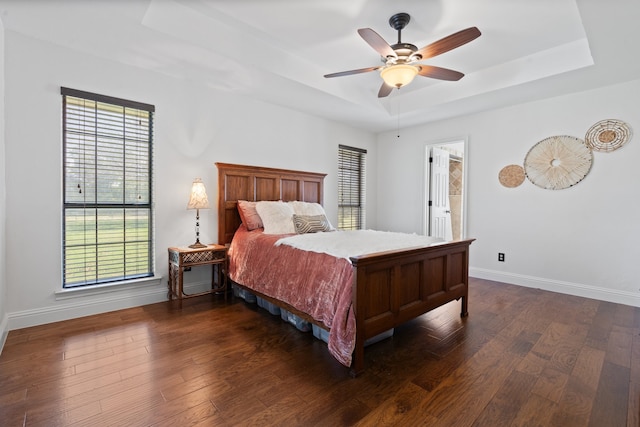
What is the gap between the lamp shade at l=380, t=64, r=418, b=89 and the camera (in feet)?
8.04

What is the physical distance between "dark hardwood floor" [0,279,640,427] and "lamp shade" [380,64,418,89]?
85.6 inches

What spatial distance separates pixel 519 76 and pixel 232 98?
133 inches

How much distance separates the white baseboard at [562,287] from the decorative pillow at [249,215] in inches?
132

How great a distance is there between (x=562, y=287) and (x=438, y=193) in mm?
2200

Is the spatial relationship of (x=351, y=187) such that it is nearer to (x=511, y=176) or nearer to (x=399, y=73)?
(x=511, y=176)

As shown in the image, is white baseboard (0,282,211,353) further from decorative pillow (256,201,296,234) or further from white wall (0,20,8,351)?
decorative pillow (256,201,296,234)

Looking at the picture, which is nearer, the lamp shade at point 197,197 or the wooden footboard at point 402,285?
the wooden footboard at point 402,285

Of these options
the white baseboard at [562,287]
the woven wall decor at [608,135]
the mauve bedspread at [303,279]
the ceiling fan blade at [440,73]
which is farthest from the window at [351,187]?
the woven wall decor at [608,135]

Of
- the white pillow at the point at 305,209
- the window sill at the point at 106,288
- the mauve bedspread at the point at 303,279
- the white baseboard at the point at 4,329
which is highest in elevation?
the white pillow at the point at 305,209

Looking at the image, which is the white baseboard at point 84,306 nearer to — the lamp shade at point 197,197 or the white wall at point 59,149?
the white wall at point 59,149

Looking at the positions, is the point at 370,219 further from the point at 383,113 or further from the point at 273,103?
the point at 273,103

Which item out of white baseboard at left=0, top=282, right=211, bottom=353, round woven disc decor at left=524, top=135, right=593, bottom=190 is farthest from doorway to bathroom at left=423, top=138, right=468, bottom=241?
white baseboard at left=0, top=282, right=211, bottom=353

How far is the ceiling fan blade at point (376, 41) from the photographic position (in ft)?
6.83

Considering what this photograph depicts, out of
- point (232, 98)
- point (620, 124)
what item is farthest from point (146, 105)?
point (620, 124)
